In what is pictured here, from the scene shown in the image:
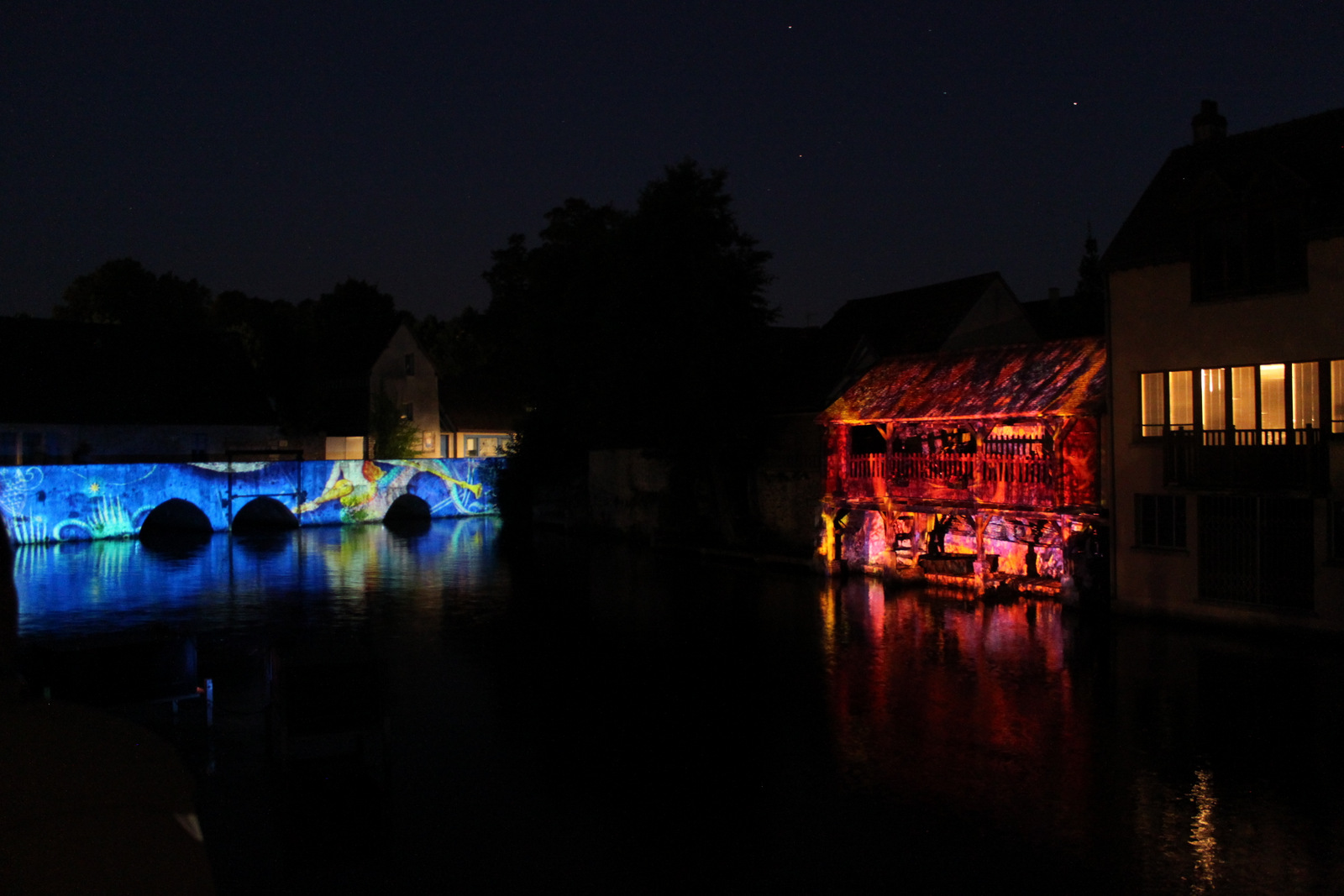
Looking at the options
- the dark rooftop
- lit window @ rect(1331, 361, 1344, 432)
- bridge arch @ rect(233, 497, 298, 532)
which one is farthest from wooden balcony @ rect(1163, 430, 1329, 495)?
the dark rooftop

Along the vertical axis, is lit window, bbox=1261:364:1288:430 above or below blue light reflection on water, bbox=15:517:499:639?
above

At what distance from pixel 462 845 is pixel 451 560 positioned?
86.8 ft

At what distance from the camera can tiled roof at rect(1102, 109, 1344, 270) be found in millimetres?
19422

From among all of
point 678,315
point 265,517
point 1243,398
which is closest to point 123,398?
point 265,517

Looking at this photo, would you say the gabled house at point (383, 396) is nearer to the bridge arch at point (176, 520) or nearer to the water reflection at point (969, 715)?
the bridge arch at point (176, 520)

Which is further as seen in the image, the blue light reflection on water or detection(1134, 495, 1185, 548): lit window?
the blue light reflection on water

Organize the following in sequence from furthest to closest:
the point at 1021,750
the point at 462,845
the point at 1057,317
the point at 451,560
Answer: the point at 1057,317
the point at 451,560
the point at 1021,750
the point at 462,845

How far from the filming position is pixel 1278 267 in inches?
776

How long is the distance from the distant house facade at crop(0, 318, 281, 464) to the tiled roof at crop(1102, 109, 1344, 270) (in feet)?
126

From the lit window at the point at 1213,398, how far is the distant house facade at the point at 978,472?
7.32ft

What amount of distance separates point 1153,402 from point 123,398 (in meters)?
44.4

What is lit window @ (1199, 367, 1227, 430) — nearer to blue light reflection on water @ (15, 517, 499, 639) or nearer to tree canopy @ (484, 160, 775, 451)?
tree canopy @ (484, 160, 775, 451)

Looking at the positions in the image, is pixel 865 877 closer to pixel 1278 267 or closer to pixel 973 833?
pixel 973 833

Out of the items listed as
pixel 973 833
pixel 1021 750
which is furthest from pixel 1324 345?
pixel 973 833
